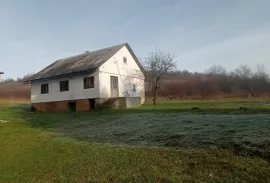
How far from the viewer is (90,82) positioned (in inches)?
1054

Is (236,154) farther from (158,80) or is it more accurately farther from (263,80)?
(263,80)

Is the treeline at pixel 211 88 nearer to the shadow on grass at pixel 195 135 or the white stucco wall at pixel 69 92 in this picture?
the white stucco wall at pixel 69 92

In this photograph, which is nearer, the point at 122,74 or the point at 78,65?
the point at 78,65

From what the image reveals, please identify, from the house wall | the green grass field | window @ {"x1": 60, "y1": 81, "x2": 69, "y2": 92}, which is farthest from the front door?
the green grass field

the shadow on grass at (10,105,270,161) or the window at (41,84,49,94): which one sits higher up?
the window at (41,84,49,94)

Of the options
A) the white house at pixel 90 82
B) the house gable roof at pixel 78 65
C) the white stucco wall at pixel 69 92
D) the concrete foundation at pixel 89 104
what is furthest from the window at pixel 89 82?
the concrete foundation at pixel 89 104

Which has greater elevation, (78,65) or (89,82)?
(78,65)

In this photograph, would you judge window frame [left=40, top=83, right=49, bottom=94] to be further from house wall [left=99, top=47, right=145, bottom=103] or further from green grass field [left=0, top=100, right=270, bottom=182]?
green grass field [left=0, top=100, right=270, bottom=182]

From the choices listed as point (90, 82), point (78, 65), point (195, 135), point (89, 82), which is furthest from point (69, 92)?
point (195, 135)

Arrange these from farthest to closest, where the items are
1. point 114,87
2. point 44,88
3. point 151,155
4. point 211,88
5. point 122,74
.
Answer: point 211,88 < point 44,88 < point 122,74 < point 114,87 < point 151,155

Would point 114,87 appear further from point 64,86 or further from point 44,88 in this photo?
point 44,88

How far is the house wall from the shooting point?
2682 cm

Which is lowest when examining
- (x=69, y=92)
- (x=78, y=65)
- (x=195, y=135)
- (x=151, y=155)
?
(x=151, y=155)

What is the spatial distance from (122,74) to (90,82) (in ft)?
13.8
